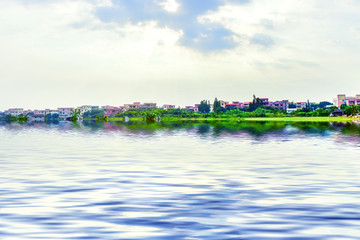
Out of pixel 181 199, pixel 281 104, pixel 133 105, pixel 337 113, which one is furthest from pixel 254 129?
pixel 133 105

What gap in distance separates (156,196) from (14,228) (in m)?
3.37

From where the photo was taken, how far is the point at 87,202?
8.57m

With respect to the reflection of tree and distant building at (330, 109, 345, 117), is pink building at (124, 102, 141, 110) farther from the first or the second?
the reflection of tree

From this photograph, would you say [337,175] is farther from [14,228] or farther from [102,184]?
[14,228]

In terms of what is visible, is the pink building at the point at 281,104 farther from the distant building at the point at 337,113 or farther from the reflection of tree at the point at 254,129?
the reflection of tree at the point at 254,129

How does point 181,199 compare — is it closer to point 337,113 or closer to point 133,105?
point 337,113

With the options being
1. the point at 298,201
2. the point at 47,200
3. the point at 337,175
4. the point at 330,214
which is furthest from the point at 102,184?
the point at 337,175

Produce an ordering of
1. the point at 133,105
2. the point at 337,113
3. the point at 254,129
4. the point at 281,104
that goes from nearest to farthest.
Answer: the point at 254,129
the point at 337,113
the point at 281,104
the point at 133,105

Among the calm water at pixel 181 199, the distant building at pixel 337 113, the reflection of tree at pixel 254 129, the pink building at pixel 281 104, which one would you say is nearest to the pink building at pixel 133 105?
the pink building at pixel 281 104

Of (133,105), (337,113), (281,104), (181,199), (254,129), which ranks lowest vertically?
(254,129)

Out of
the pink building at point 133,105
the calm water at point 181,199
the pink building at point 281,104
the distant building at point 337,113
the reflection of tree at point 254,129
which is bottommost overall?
the reflection of tree at point 254,129

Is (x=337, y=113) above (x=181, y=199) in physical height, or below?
above

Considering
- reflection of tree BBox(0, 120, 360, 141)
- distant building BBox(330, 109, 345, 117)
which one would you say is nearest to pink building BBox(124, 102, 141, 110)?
distant building BBox(330, 109, 345, 117)

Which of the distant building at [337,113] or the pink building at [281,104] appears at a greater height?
the pink building at [281,104]
